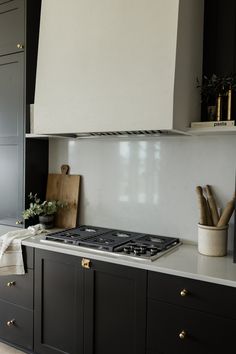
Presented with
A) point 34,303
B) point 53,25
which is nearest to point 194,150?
point 53,25

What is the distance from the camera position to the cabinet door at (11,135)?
97.0 inches

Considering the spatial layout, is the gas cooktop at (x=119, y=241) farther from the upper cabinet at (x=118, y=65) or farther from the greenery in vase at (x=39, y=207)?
the upper cabinet at (x=118, y=65)

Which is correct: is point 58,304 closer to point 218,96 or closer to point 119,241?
point 119,241

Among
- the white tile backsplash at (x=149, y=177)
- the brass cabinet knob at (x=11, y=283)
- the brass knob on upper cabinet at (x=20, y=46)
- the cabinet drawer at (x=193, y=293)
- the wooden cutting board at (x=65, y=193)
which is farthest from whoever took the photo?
the wooden cutting board at (x=65, y=193)

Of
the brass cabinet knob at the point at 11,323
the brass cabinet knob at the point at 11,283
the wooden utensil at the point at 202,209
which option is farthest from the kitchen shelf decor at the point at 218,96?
the brass cabinet knob at the point at 11,323

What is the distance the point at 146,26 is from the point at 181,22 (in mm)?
190

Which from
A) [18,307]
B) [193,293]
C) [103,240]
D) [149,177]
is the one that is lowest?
[18,307]

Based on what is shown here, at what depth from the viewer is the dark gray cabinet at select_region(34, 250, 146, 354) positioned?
1.75 metres

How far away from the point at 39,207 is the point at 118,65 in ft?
3.92

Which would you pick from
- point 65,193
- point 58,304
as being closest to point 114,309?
point 58,304

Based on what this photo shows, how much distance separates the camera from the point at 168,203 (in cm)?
222

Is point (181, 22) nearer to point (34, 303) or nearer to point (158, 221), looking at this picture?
point (158, 221)

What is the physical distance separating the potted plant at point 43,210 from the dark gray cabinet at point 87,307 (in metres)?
0.43

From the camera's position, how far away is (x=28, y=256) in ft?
7.01
